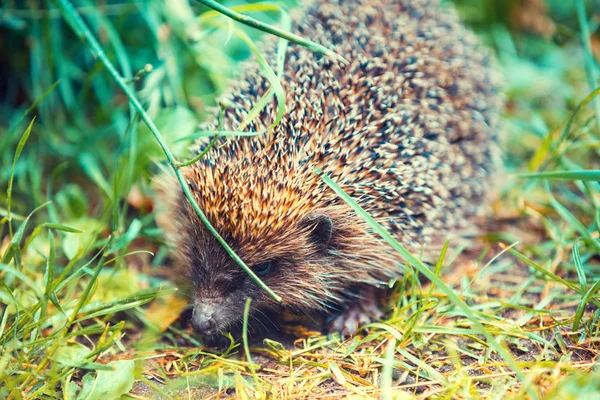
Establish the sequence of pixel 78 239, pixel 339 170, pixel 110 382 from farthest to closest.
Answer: pixel 78 239 → pixel 339 170 → pixel 110 382

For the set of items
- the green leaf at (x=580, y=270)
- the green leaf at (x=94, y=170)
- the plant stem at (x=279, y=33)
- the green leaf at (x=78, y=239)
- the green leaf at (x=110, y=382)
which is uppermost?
the plant stem at (x=279, y=33)

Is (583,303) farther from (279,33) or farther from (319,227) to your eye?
(279,33)

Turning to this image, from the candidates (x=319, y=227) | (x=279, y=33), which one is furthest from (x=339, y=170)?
(x=279, y=33)

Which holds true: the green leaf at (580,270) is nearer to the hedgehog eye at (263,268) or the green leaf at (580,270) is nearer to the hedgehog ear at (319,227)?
the hedgehog ear at (319,227)

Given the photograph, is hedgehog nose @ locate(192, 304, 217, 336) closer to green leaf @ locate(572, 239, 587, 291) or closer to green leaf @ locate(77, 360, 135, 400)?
green leaf @ locate(77, 360, 135, 400)

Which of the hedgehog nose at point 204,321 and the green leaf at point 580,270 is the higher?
the green leaf at point 580,270

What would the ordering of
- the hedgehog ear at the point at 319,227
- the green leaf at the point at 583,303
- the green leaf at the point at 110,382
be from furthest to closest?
the hedgehog ear at the point at 319,227, the green leaf at the point at 583,303, the green leaf at the point at 110,382

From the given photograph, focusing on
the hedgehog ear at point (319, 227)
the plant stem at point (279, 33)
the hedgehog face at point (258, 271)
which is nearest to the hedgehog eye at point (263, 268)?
the hedgehog face at point (258, 271)

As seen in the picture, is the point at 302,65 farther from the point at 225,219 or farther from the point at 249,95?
the point at 225,219
